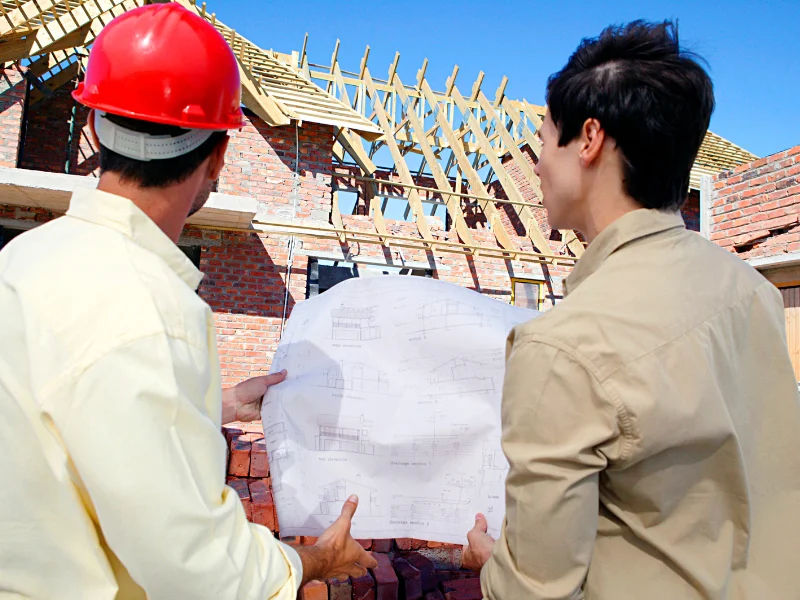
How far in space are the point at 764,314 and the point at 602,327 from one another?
39 cm

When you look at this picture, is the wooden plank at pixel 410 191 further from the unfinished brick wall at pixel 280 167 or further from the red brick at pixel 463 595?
the red brick at pixel 463 595

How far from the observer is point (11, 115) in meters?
8.16

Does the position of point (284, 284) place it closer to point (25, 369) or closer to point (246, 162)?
point (246, 162)

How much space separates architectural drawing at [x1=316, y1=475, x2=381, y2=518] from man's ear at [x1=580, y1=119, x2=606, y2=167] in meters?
1.06

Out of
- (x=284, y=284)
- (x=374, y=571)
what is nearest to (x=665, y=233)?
(x=374, y=571)

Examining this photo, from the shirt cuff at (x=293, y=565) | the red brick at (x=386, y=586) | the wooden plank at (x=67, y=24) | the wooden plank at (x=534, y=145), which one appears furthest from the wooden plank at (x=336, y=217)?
the shirt cuff at (x=293, y=565)

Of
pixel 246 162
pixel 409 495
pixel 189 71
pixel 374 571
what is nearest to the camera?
pixel 189 71

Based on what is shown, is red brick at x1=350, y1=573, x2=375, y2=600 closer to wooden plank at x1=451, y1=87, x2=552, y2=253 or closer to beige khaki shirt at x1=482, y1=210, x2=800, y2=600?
beige khaki shirt at x1=482, y1=210, x2=800, y2=600

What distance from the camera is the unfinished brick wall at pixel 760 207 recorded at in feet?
23.6

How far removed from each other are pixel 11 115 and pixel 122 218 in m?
9.16

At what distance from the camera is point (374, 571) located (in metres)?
2.41

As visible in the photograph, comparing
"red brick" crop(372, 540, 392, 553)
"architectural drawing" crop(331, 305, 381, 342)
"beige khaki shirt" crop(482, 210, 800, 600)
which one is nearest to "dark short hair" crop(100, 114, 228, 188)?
"beige khaki shirt" crop(482, 210, 800, 600)

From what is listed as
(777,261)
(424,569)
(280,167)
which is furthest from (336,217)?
(424,569)

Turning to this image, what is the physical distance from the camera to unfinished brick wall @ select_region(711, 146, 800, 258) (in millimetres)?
7199
